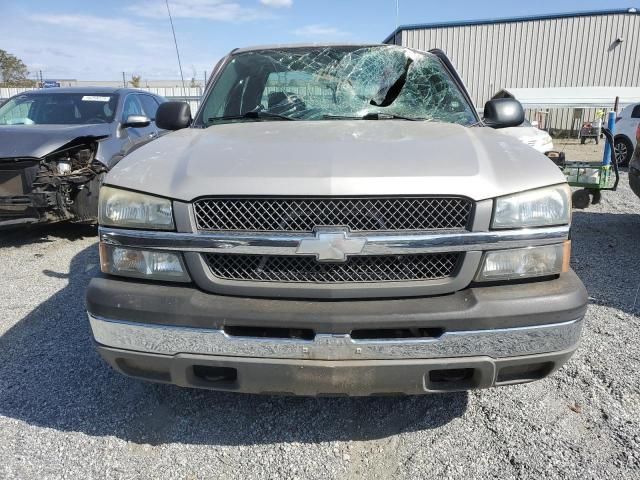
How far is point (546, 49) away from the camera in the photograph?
24.3m

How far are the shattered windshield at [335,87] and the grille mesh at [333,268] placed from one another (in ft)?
4.39

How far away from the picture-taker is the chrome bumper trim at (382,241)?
1.90 metres

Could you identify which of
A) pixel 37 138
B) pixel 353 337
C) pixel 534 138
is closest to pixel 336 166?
pixel 353 337

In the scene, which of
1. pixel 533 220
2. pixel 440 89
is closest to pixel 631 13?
pixel 440 89

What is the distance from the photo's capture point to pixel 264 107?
324 centimetres

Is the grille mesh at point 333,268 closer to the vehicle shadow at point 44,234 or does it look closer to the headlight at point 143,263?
the headlight at point 143,263

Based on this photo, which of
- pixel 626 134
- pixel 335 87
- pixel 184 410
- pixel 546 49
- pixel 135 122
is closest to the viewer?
pixel 184 410

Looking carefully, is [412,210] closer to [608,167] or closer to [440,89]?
[440,89]

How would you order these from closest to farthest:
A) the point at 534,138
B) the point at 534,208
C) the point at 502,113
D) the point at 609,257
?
1. the point at 534,208
2. the point at 502,113
3. the point at 609,257
4. the point at 534,138

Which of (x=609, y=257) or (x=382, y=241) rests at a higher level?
(x=382, y=241)

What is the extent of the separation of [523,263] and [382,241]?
0.60m

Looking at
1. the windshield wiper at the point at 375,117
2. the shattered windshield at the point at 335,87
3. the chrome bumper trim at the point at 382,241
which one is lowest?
the chrome bumper trim at the point at 382,241

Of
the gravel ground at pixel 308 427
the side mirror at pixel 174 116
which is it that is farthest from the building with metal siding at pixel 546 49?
the gravel ground at pixel 308 427

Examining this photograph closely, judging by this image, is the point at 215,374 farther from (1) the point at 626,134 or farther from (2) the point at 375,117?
(1) the point at 626,134
